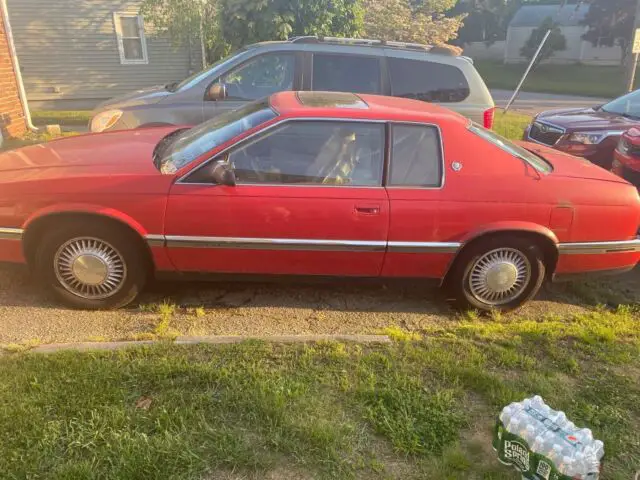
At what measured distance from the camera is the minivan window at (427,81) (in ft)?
21.0

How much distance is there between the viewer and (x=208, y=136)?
3988 mm

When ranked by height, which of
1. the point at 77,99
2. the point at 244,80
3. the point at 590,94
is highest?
the point at 244,80

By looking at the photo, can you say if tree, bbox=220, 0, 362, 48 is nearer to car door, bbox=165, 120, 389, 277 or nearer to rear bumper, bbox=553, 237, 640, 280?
car door, bbox=165, 120, 389, 277

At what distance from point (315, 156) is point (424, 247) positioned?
3.39 feet

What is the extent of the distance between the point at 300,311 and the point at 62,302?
1.78 metres

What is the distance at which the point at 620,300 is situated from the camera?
15.1 feet

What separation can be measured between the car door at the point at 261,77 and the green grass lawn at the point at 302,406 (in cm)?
386

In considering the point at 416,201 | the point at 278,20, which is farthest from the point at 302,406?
the point at 278,20

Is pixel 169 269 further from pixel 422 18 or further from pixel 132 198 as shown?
pixel 422 18

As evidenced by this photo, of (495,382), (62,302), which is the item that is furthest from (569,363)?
(62,302)

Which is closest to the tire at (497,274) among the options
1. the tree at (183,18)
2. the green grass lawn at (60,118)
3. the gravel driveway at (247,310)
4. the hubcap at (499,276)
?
the hubcap at (499,276)

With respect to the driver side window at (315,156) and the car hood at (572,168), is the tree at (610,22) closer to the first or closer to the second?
the car hood at (572,168)

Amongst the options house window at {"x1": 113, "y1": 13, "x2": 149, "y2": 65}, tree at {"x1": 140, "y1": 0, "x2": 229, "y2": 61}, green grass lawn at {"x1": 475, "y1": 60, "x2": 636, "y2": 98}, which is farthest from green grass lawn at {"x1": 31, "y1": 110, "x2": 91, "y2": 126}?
green grass lawn at {"x1": 475, "y1": 60, "x2": 636, "y2": 98}

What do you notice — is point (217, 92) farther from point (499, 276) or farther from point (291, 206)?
point (499, 276)
